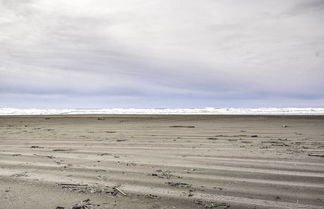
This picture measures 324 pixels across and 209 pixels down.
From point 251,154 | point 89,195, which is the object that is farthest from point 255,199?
point 251,154

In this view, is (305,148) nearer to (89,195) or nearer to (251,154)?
(251,154)

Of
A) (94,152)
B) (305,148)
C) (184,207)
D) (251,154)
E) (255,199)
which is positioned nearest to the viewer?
(184,207)

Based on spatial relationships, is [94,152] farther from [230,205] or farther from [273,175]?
[230,205]

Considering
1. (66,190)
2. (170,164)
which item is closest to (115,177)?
(66,190)

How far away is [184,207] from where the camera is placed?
287 centimetres

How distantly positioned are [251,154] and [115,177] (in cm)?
276

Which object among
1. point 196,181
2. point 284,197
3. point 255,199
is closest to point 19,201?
point 196,181

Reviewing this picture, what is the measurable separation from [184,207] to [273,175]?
1.63m

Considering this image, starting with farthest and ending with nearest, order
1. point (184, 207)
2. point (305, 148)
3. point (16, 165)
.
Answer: point (305, 148), point (16, 165), point (184, 207)

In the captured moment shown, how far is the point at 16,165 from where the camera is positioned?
4.75 metres

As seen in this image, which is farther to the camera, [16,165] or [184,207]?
[16,165]

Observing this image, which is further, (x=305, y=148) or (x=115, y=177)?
(x=305, y=148)

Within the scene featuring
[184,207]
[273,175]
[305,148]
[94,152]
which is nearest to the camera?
[184,207]

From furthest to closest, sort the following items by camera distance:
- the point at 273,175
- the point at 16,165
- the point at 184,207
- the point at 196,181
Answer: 1. the point at 16,165
2. the point at 273,175
3. the point at 196,181
4. the point at 184,207
